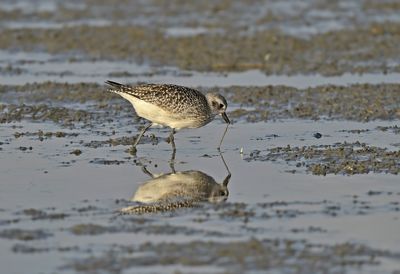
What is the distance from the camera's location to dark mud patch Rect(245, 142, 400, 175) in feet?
38.4

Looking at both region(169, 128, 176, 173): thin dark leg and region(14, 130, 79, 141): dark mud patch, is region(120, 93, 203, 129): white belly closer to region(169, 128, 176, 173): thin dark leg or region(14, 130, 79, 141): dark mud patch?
region(169, 128, 176, 173): thin dark leg

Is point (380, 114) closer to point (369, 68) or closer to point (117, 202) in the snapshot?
point (369, 68)

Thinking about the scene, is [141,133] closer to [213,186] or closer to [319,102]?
[213,186]

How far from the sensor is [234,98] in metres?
16.2

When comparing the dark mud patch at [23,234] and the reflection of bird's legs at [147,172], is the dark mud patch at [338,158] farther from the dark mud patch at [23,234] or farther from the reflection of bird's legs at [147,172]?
the dark mud patch at [23,234]

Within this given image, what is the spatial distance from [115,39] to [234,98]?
5.66 m

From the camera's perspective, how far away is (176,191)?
11.0 metres

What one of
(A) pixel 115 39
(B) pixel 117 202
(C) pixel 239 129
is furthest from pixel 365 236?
(A) pixel 115 39

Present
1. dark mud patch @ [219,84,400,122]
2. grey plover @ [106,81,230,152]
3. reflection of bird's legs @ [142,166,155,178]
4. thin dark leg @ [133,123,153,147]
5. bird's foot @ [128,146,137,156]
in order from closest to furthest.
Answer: reflection of bird's legs @ [142,166,155,178], bird's foot @ [128,146,137,156], grey plover @ [106,81,230,152], thin dark leg @ [133,123,153,147], dark mud patch @ [219,84,400,122]

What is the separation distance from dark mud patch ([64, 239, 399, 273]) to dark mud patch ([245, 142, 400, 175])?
2871mm

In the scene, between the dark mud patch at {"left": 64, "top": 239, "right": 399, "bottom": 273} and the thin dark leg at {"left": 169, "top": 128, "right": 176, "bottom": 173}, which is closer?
the dark mud patch at {"left": 64, "top": 239, "right": 399, "bottom": 273}

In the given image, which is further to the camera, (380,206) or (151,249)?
(380,206)

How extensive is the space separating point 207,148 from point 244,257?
4679mm

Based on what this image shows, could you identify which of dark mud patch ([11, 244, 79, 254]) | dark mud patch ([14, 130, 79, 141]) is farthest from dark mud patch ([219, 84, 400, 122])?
dark mud patch ([11, 244, 79, 254])
